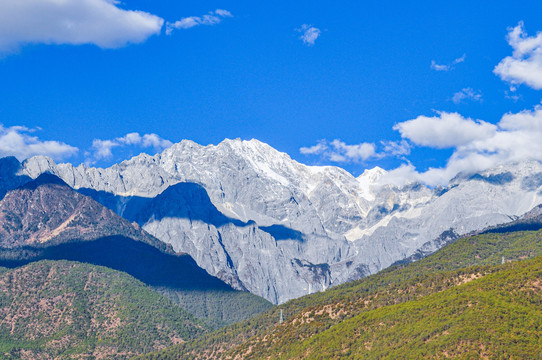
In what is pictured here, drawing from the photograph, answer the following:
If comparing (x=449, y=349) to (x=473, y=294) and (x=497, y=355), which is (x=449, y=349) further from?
(x=473, y=294)

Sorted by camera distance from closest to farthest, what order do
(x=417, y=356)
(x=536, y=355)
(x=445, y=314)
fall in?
(x=536, y=355)
(x=417, y=356)
(x=445, y=314)

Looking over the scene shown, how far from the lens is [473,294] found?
197000 millimetres

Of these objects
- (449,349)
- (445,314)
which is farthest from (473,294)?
(449,349)

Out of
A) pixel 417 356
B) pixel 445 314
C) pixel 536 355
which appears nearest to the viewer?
pixel 536 355

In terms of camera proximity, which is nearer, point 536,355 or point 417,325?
point 536,355

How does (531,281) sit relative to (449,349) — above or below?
above

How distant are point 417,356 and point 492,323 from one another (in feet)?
58.6

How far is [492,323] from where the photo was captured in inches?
6934

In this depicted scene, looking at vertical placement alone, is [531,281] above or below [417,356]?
above

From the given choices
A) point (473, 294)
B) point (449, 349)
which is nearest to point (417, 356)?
point (449, 349)

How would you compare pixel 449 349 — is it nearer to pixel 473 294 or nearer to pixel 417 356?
pixel 417 356

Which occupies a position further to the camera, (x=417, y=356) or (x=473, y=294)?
(x=473, y=294)

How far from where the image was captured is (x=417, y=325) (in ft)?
632

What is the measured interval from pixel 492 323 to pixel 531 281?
26256 mm
